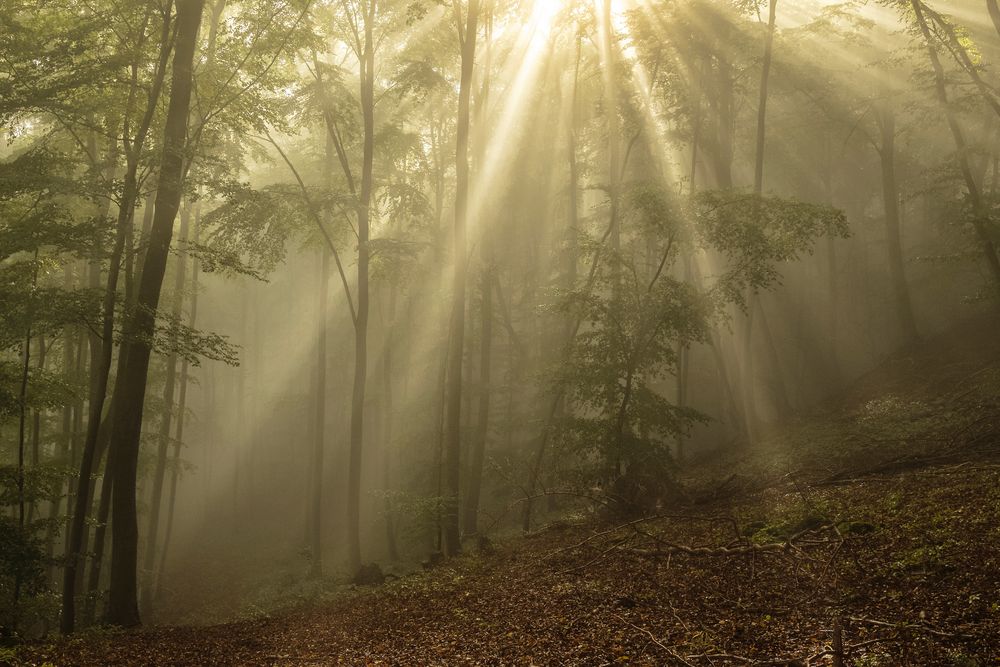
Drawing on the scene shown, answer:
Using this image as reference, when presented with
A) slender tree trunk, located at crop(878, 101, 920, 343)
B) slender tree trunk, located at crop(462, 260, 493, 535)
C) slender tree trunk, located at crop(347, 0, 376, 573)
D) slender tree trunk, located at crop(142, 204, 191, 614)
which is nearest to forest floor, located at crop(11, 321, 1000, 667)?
slender tree trunk, located at crop(347, 0, 376, 573)

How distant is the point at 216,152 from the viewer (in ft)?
54.0

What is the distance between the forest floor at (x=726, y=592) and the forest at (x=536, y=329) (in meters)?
0.06

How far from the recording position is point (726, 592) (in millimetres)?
6672

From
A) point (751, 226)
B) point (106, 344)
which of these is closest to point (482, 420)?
point (751, 226)

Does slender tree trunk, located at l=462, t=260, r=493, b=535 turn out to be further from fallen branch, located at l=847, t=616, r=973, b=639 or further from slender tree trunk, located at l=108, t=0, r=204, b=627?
fallen branch, located at l=847, t=616, r=973, b=639

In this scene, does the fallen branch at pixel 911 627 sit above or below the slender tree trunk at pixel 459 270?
below

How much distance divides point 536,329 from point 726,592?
19.3m

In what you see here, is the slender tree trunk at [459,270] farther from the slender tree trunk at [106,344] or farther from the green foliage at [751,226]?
the slender tree trunk at [106,344]

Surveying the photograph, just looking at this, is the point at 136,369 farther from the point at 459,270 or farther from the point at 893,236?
the point at 893,236

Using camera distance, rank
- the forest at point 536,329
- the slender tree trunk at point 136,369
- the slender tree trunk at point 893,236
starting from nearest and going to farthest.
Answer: the forest at point 536,329 < the slender tree trunk at point 136,369 < the slender tree trunk at point 893,236

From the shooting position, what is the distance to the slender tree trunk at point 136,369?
31.2 feet

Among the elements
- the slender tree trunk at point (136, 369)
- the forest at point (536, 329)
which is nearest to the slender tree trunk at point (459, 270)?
the forest at point (536, 329)

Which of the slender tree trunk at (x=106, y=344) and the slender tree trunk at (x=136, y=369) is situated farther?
the slender tree trunk at (x=106, y=344)

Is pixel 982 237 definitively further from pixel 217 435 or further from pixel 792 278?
pixel 217 435
